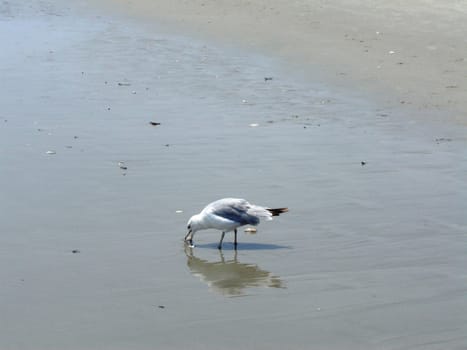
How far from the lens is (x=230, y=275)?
7336 mm

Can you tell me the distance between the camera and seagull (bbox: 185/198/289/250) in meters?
7.84

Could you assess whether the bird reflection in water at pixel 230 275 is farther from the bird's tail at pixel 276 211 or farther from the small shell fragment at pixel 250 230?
the small shell fragment at pixel 250 230

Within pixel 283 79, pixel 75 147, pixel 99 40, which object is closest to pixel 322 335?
pixel 75 147

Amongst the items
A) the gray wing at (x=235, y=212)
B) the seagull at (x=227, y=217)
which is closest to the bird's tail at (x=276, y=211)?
the seagull at (x=227, y=217)

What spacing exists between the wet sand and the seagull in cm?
19

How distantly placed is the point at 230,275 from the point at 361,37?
32.0 feet

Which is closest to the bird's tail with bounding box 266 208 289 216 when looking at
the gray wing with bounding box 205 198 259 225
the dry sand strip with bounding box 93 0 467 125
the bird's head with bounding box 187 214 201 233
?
the gray wing with bounding box 205 198 259 225

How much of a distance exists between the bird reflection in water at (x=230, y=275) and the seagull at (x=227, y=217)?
198 millimetres

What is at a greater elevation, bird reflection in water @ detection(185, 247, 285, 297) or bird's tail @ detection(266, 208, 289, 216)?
bird's tail @ detection(266, 208, 289, 216)

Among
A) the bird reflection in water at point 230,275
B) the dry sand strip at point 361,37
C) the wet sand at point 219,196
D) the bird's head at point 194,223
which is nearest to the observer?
the wet sand at point 219,196

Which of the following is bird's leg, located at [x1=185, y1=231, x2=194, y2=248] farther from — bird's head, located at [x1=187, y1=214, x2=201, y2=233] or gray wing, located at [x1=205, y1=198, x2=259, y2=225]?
gray wing, located at [x1=205, y1=198, x2=259, y2=225]

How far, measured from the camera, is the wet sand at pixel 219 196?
20.8 feet

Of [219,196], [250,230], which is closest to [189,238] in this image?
[250,230]

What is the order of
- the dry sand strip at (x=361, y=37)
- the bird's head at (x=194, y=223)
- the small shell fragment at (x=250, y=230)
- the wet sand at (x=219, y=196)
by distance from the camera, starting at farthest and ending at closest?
1. the dry sand strip at (x=361, y=37)
2. the small shell fragment at (x=250, y=230)
3. the bird's head at (x=194, y=223)
4. the wet sand at (x=219, y=196)
